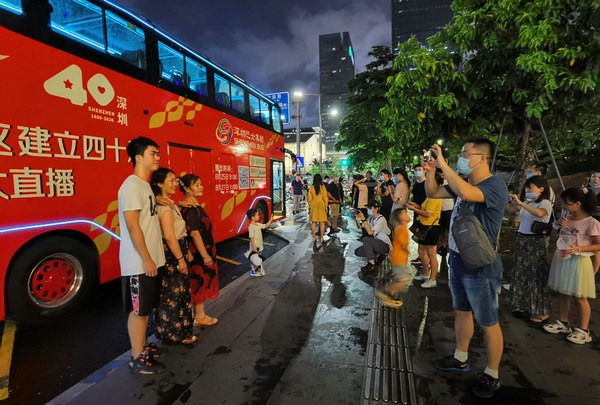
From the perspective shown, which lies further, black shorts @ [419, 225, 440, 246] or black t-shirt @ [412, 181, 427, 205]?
black t-shirt @ [412, 181, 427, 205]

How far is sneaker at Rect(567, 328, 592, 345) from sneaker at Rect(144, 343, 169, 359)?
13.1 ft

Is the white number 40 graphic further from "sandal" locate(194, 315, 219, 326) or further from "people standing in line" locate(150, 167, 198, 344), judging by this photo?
"sandal" locate(194, 315, 219, 326)

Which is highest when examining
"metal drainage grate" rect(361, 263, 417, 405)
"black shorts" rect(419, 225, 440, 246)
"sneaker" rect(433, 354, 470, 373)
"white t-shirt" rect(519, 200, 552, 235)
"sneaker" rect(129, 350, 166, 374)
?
"white t-shirt" rect(519, 200, 552, 235)

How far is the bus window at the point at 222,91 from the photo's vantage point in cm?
703

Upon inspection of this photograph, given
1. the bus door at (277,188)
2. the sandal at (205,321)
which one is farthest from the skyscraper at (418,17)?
the sandal at (205,321)

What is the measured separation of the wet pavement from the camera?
232 cm

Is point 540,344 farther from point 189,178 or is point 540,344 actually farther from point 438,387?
point 189,178

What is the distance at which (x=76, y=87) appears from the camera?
3.95 m

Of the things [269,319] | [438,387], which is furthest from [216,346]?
[438,387]

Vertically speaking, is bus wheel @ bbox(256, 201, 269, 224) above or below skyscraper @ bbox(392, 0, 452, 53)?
below

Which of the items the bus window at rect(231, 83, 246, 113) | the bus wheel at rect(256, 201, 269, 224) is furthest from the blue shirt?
the bus wheel at rect(256, 201, 269, 224)

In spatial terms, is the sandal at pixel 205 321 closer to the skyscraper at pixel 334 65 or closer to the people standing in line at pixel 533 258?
the people standing in line at pixel 533 258

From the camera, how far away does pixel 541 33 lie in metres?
4.46

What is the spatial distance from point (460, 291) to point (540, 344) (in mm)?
1246
